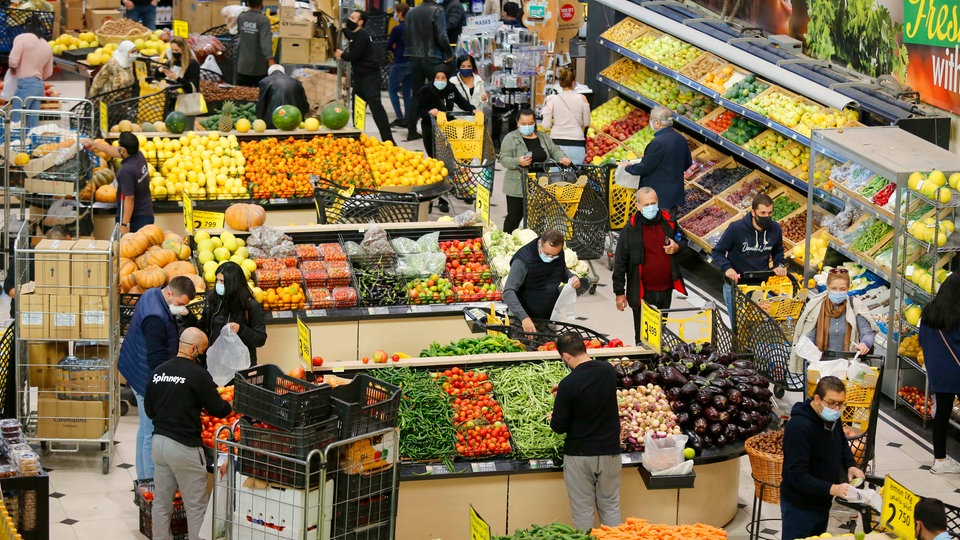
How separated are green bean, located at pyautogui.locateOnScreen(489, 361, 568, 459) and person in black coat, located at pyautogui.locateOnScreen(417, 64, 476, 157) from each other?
23.1 feet

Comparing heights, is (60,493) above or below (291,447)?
below

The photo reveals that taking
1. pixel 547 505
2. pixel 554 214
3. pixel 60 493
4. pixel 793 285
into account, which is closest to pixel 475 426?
pixel 547 505

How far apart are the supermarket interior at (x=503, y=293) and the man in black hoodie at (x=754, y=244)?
0.03 m

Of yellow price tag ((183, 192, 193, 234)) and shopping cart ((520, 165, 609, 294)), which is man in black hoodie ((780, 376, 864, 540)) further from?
yellow price tag ((183, 192, 193, 234))

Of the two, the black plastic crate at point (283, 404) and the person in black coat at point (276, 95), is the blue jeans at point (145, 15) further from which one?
the black plastic crate at point (283, 404)

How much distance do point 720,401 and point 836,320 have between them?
1533 mm

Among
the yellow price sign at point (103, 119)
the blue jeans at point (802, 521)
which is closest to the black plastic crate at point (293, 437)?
the blue jeans at point (802, 521)

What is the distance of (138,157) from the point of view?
11227mm

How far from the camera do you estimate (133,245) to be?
1002cm

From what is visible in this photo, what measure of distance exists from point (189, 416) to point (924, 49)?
6581 mm

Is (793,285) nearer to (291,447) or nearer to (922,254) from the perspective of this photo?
(922,254)

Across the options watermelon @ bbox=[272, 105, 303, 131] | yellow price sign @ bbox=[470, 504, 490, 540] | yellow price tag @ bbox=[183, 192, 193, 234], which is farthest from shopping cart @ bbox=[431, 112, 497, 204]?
yellow price sign @ bbox=[470, 504, 490, 540]

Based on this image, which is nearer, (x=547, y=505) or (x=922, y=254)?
(x=547, y=505)

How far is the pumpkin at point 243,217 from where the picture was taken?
1069 cm
